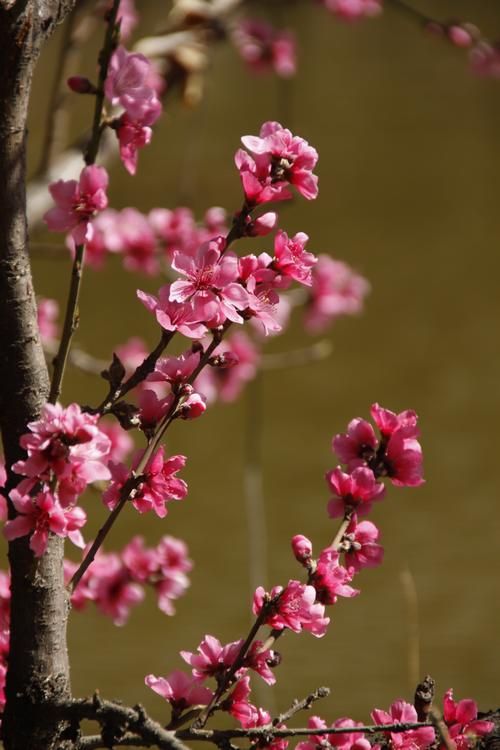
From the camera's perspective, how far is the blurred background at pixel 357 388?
A: 1778 mm

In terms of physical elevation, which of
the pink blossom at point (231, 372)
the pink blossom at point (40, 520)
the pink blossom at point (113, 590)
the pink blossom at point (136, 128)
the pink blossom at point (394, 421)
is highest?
the pink blossom at point (136, 128)

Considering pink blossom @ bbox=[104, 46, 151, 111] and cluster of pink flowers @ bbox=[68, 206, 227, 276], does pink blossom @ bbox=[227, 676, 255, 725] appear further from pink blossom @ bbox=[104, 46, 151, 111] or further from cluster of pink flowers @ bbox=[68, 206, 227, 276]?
cluster of pink flowers @ bbox=[68, 206, 227, 276]

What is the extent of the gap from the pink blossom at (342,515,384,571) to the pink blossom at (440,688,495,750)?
87mm

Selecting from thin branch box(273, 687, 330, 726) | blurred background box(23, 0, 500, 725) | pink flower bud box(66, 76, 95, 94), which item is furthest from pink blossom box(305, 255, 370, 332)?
thin branch box(273, 687, 330, 726)

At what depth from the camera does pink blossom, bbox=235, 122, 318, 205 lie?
64 centimetres

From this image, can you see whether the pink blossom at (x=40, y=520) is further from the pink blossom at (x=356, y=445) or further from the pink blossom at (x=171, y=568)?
the pink blossom at (x=171, y=568)

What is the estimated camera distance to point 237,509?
230 cm

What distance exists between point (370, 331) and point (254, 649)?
8.14 feet

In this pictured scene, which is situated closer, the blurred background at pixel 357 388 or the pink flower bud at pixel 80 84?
the pink flower bud at pixel 80 84

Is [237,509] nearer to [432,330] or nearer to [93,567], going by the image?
[432,330]

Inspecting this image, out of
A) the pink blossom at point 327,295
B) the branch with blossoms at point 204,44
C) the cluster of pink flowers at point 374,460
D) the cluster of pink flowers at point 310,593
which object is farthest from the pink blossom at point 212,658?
the pink blossom at point 327,295

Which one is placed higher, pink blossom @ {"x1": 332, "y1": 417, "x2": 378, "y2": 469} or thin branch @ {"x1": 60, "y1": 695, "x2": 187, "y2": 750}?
pink blossom @ {"x1": 332, "y1": 417, "x2": 378, "y2": 469}

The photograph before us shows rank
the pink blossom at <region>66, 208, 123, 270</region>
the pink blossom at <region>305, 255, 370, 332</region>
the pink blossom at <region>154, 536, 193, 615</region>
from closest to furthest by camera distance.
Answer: the pink blossom at <region>154, 536, 193, 615</region>
the pink blossom at <region>66, 208, 123, 270</region>
the pink blossom at <region>305, 255, 370, 332</region>

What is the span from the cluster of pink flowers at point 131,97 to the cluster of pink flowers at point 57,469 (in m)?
0.20
